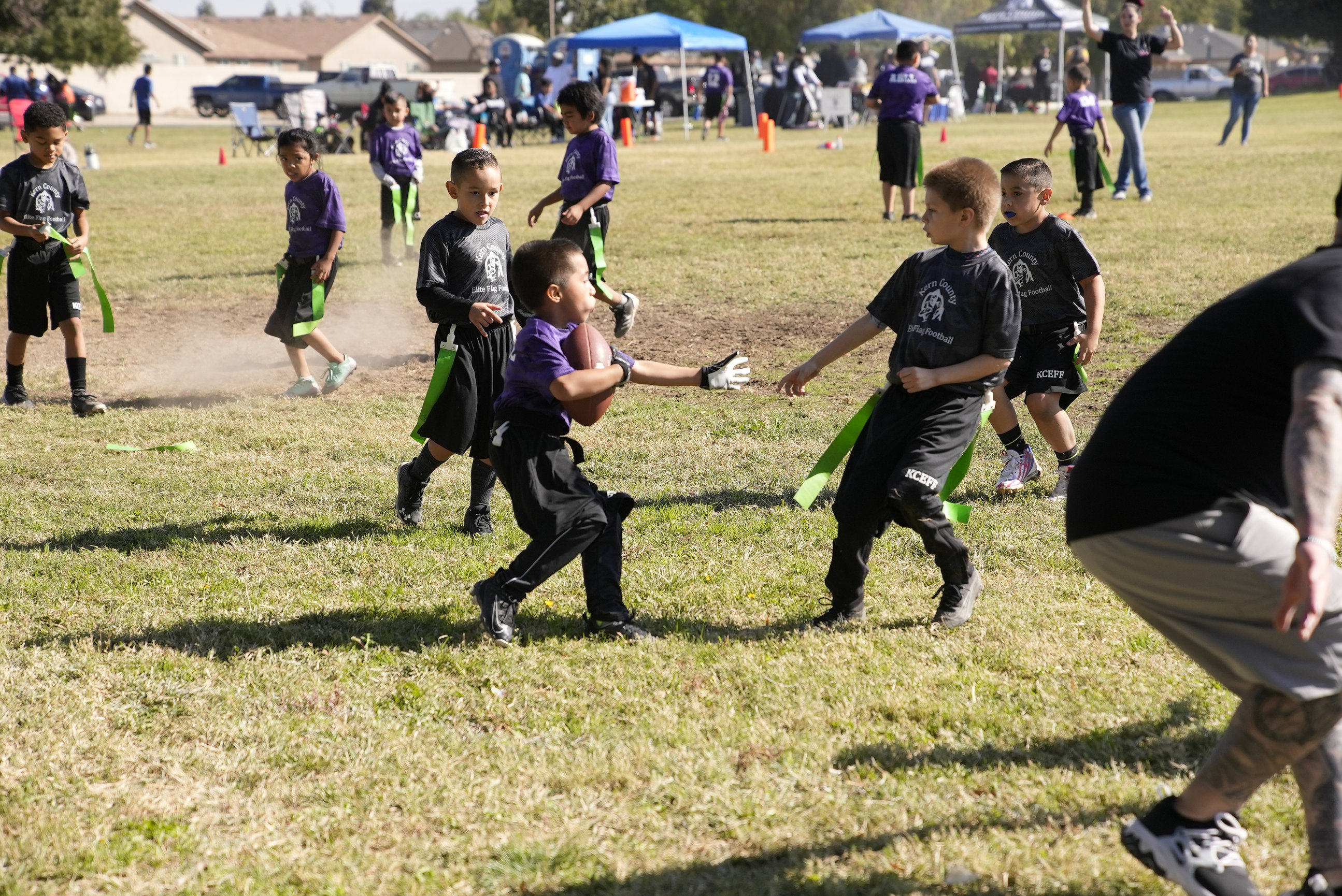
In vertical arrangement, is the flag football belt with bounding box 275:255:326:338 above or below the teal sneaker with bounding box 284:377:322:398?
above

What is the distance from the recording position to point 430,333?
1095 cm

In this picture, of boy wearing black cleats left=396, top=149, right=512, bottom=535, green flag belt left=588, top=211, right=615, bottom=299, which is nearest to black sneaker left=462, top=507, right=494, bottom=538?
boy wearing black cleats left=396, top=149, right=512, bottom=535

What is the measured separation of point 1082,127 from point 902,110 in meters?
2.23

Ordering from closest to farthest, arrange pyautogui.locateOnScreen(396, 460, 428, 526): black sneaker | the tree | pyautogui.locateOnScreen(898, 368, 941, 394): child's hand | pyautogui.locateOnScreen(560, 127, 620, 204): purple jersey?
pyautogui.locateOnScreen(898, 368, 941, 394): child's hand → pyautogui.locateOnScreen(396, 460, 428, 526): black sneaker → pyautogui.locateOnScreen(560, 127, 620, 204): purple jersey → the tree

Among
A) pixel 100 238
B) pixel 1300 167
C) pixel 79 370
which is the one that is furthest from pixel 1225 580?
pixel 1300 167

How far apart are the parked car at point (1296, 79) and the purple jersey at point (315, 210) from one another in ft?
215

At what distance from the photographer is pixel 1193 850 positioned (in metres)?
2.77

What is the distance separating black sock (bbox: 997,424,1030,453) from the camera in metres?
6.38

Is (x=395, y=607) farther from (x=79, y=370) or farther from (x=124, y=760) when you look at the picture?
A: (x=79, y=370)

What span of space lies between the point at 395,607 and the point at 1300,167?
20.2 metres

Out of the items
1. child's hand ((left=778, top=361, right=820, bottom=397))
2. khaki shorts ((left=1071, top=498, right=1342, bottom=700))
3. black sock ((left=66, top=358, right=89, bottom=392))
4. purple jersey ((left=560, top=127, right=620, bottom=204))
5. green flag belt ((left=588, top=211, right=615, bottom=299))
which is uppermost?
purple jersey ((left=560, top=127, right=620, bottom=204))

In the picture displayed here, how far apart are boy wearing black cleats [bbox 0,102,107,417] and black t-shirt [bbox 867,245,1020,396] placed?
5.88 metres

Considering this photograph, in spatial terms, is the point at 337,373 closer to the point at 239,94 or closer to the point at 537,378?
the point at 537,378

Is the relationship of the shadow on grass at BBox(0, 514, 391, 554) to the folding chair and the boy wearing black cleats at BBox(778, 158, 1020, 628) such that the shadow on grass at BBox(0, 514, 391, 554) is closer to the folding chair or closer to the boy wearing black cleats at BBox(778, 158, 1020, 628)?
the boy wearing black cleats at BBox(778, 158, 1020, 628)
